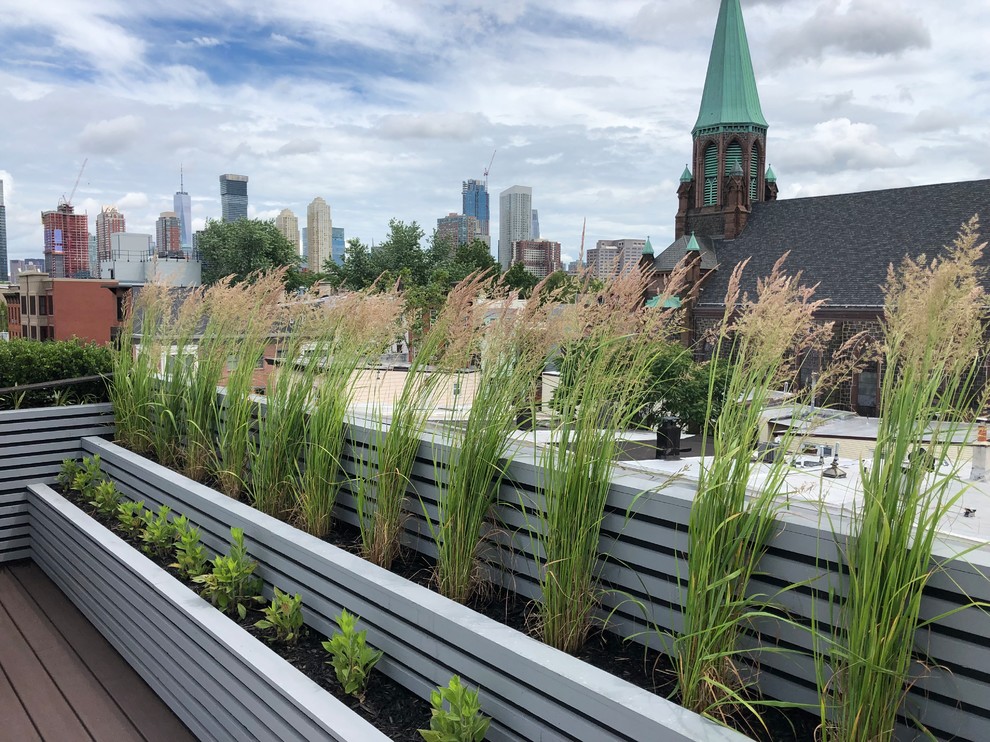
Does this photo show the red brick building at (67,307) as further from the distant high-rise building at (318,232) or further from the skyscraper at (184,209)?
the distant high-rise building at (318,232)

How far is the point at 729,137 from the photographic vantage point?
118 feet

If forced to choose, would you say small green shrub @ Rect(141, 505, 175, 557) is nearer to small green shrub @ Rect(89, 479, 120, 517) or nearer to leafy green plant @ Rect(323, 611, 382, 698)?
small green shrub @ Rect(89, 479, 120, 517)

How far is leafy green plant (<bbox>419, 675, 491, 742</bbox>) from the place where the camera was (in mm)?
1588

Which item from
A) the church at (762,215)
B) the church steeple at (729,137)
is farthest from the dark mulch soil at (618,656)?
the church steeple at (729,137)

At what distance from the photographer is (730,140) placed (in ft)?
118

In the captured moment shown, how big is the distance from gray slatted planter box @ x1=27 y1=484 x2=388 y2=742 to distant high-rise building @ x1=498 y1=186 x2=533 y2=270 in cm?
4914

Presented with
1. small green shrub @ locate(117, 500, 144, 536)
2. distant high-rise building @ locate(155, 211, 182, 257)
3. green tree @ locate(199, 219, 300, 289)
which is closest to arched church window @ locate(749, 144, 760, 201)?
green tree @ locate(199, 219, 300, 289)

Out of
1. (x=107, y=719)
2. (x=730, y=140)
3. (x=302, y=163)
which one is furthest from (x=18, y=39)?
(x=302, y=163)

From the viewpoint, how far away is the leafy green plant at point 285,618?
2.22m

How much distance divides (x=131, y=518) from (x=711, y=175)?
3736cm

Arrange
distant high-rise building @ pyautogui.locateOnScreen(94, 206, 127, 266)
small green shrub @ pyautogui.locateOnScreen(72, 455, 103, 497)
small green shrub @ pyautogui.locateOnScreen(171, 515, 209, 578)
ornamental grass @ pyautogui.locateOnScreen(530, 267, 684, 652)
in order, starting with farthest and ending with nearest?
1. distant high-rise building @ pyautogui.locateOnScreen(94, 206, 127, 266)
2. small green shrub @ pyautogui.locateOnScreen(72, 455, 103, 497)
3. small green shrub @ pyautogui.locateOnScreen(171, 515, 209, 578)
4. ornamental grass @ pyautogui.locateOnScreen(530, 267, 684, 652)

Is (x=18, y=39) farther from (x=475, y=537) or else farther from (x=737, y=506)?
(x=737, y=506)

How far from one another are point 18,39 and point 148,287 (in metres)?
7.13

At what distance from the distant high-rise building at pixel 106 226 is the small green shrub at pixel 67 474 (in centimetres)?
4192
